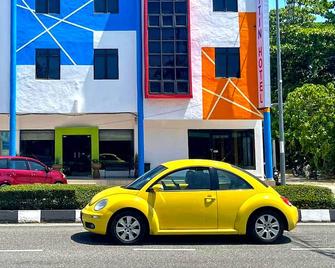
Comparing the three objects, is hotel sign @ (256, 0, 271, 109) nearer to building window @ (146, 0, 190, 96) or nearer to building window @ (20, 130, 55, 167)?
building window @ (146, 0, 190, 96)

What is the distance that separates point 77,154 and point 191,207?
17266 mm

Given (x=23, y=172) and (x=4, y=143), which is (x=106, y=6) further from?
(x=23, y=172)

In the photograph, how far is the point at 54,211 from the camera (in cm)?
1238

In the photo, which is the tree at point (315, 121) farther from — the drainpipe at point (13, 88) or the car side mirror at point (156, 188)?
the car side mirror at point (156, 188)

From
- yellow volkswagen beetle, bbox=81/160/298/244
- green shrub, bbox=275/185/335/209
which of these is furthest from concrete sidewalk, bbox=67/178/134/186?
yellow volkswagen beetle, bbox=81/160/298/244

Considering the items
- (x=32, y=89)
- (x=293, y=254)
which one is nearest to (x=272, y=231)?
(x=293, y=254)

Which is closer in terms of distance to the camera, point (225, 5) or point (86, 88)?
point (86, 88)

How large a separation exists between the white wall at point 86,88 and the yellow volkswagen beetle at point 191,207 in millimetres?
14905

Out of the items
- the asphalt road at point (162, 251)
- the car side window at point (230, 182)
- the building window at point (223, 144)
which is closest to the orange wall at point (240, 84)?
the building window at point (223, 144)

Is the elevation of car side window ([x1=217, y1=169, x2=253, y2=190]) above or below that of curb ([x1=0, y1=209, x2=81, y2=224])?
above

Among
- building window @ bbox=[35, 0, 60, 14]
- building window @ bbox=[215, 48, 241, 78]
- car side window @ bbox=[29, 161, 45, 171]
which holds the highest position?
building window @ bbox=[35, 0, 60, 14]

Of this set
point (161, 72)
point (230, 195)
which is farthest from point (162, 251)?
point (161, 72)

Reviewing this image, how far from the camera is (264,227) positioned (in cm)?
950

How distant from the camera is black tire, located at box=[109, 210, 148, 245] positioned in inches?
361
